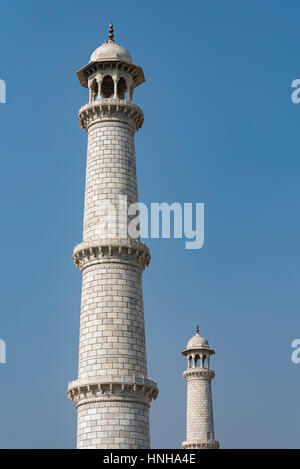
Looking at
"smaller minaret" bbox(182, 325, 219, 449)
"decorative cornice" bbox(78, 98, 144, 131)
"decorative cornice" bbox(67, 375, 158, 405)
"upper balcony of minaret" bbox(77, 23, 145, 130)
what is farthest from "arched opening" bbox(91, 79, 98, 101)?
"smaller minaret" bbox(182, 325, 219, 449)

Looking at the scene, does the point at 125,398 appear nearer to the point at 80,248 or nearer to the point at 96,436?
the point at 96,436

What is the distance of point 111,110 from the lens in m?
34.2

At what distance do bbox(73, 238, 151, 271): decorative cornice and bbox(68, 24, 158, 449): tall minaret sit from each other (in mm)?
43

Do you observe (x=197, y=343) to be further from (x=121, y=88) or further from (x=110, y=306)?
(x=110, y=306)

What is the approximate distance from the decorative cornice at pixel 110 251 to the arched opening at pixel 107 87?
27.0 ft

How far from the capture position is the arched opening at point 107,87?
3606cm

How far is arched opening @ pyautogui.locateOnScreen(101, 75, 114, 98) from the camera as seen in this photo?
118ft

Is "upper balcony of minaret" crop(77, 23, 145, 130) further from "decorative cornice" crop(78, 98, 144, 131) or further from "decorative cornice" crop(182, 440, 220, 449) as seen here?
"decorative cornice" crop(182, 440, 220, 449)

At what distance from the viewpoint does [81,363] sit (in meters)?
31.1

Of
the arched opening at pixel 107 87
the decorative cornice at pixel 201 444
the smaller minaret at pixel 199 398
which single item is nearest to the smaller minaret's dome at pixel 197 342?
the smaller minaret at pixel 199 398

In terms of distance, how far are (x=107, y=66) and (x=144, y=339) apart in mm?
13087

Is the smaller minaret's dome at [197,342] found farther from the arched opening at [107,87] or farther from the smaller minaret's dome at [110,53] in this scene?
the smaller minaret's dome at [110,53]
